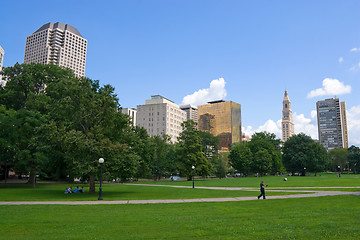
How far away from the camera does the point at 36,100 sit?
46.2 metres

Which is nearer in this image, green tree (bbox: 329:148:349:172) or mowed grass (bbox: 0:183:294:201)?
mowed grass (bbox: 0:183:294:201)

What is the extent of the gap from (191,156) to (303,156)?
5252 cm

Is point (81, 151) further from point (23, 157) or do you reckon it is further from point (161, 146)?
point (161, 146)

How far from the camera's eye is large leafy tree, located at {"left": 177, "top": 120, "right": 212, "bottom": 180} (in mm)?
73875

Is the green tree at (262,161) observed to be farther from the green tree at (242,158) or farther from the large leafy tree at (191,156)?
the large leafy tree at (191,156)

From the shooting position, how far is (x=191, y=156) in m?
73.1

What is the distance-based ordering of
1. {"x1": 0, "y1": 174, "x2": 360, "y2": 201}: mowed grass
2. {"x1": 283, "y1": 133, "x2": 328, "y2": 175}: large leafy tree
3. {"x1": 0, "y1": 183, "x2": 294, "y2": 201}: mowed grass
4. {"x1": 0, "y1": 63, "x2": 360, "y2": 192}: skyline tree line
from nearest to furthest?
{"x1": 0, "y1": 183, "x2": 294, "y2": 201}: mowed grass, {"x1": 0, "y1": 174, "x2": 360, "y2": 201}: mowed grass, {"x1": 0, "y1": 63, "x2": 360, "y2": 192}: skyline tree line, {"x1": 283, "y1": 133, "x2": 328, "y2": 175}: large leafy tree

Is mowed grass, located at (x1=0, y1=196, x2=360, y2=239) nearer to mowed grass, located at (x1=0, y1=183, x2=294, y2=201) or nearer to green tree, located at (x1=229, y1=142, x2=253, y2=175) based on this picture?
mowed grass, located at (x1=0, y1=183, x2=294, y2=201)

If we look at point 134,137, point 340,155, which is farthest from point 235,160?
point 340,155

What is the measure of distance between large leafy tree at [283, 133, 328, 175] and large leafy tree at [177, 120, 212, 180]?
45.4 meters

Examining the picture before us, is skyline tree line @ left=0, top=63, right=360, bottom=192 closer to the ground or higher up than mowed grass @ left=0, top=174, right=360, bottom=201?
higher up

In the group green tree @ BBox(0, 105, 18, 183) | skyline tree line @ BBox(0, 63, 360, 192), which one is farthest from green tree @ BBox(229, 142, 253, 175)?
green tree @ BBox(0, 105, 18, 183)

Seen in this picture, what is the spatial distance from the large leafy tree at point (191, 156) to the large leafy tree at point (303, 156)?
4542 centimetres

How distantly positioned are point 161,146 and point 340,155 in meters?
119
